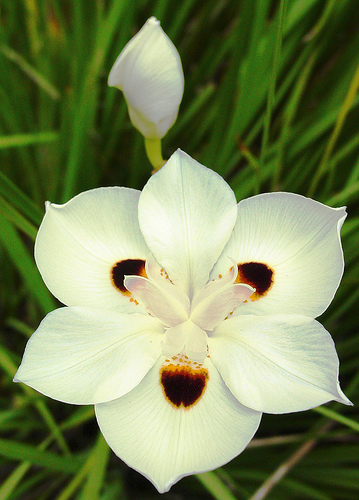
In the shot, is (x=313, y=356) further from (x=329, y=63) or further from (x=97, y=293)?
(x=329, y=63)

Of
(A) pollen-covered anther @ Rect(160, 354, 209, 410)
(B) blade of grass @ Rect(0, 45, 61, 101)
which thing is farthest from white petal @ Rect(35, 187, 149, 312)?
(B) blade of grass @ Rect(0, 45, 61, 101)

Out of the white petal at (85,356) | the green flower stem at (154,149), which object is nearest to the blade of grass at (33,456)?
the white petal at (85,356)

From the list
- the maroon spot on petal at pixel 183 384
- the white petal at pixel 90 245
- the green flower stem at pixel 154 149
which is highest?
the green flower stem at pixel 154 149

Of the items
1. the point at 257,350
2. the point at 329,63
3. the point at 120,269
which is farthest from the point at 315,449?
the point at 329,63

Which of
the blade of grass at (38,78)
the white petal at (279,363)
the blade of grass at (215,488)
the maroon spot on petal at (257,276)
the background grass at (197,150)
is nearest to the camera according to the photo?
the white petal at (279,363)

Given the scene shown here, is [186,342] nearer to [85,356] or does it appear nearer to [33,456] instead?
[85,356]

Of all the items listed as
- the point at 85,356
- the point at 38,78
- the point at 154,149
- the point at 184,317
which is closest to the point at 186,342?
the point at 184,317

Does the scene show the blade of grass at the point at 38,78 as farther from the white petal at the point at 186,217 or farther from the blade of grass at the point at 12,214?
the white petal at the point at 186,217
